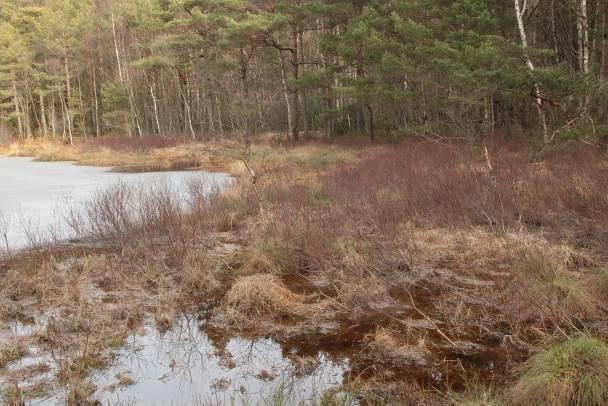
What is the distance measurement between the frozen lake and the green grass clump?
24.0ft

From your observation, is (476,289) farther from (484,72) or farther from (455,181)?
(484,72)

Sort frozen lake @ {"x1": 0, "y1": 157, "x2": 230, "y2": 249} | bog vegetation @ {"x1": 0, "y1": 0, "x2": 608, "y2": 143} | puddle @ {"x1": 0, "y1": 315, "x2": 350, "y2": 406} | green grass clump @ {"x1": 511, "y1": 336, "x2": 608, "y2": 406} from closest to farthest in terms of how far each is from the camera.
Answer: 1. green grass clump @ {"x1": 511, "y1": 336, "x2": 608, "y2": 406}
2. puddle @ {"x1": 0, "y1": 315, "x2": 350, "y2": 406}
3. frozen lake @ {"x1": 0, "y1": 157, "x2": 230, "y2": 249}
4. bog vegetation @ {"x1": 0, "y1": 0, "x2": 608, "y2": 143}

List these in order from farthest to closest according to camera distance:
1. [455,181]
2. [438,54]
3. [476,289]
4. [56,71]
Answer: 1. [56,71]
2. [438,54]
3. [455,181]
4. [476,289]

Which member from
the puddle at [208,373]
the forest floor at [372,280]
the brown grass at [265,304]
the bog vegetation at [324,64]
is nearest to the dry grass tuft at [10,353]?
the forest floor at [372,280]

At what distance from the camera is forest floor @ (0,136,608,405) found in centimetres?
444

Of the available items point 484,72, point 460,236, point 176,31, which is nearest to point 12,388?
point 460,236

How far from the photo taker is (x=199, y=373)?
15.2ft

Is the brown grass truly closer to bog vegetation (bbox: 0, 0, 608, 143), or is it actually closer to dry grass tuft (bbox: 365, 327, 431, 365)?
dry grass tuft (bbox: 365, 327, 431, 365)

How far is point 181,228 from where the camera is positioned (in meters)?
8.23

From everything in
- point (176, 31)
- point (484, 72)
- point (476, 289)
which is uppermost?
point (176, 31)

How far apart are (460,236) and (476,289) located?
70.9 inches

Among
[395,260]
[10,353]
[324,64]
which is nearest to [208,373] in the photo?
[10,353]

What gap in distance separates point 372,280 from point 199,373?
96.6 inches

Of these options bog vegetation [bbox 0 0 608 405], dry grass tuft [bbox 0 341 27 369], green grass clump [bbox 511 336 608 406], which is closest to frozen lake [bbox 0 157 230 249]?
bog vegetation [bbox 0 0 608 405]
